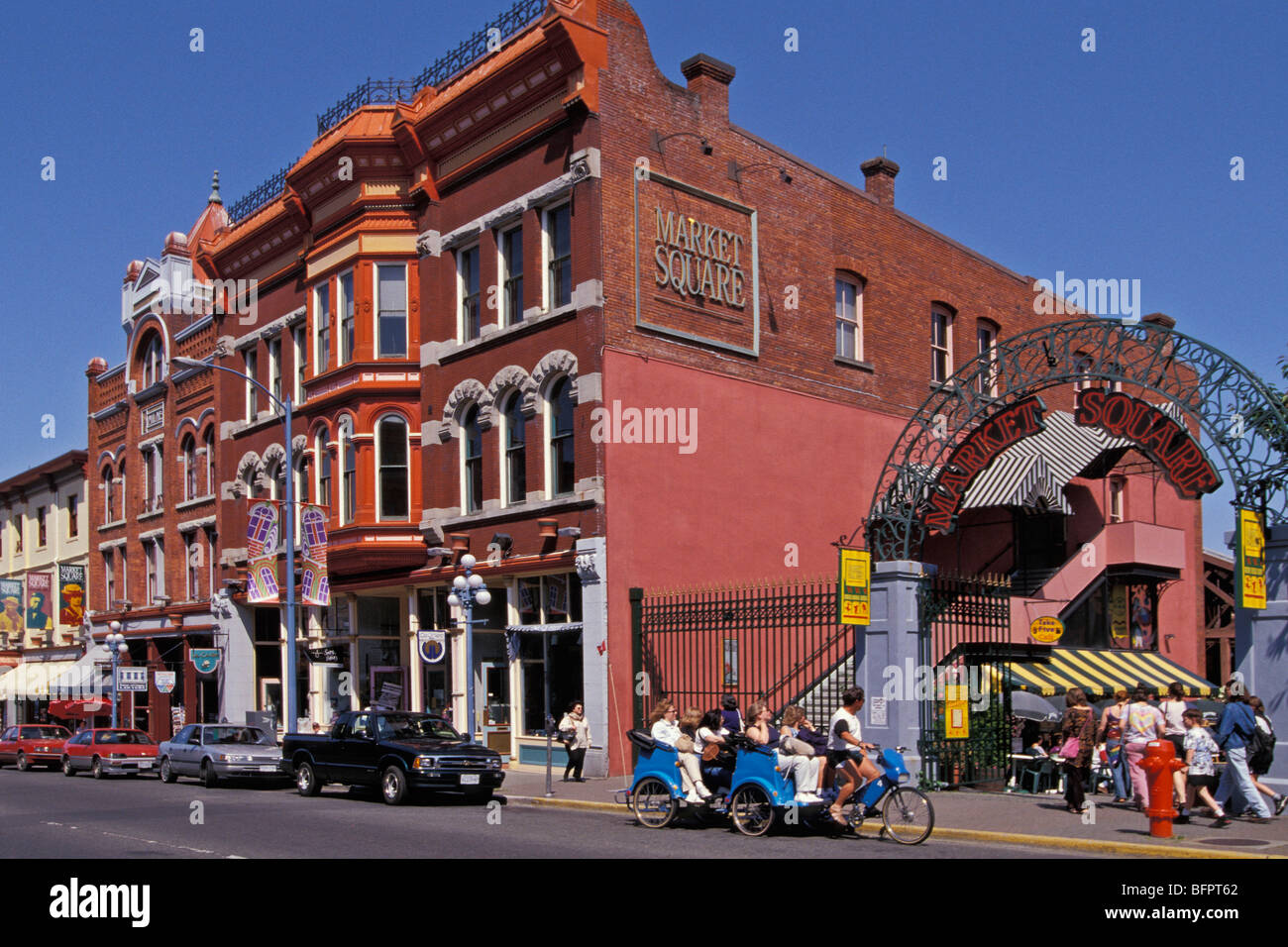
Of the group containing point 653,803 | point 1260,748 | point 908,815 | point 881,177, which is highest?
point 881,177

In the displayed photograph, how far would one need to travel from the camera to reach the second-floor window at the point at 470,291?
2883cm

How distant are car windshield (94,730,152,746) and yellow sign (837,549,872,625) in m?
19.9

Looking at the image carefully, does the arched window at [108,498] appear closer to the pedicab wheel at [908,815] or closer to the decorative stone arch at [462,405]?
the decorative stone arch at [462,405]

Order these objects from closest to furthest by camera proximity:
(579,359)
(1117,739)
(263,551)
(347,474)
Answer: (1117,739), (579,359), (263,551), (347,474)

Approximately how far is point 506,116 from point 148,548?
23.9 meters

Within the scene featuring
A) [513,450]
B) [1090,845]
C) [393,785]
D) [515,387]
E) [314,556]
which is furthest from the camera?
[314,556]

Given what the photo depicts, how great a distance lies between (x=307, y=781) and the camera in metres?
22.9

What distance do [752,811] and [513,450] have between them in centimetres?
1311

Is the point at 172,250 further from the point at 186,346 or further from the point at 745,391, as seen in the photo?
the point at 745,391

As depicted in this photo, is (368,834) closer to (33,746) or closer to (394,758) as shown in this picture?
(394,758)

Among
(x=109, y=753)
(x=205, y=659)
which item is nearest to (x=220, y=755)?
(x=109, y=753)

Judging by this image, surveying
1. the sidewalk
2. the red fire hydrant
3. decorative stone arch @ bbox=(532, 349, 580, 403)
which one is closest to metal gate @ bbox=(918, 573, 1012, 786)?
the sidewalk

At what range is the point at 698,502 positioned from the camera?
2645cm

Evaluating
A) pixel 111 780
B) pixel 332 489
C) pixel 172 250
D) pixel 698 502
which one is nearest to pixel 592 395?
pixel 698 502
